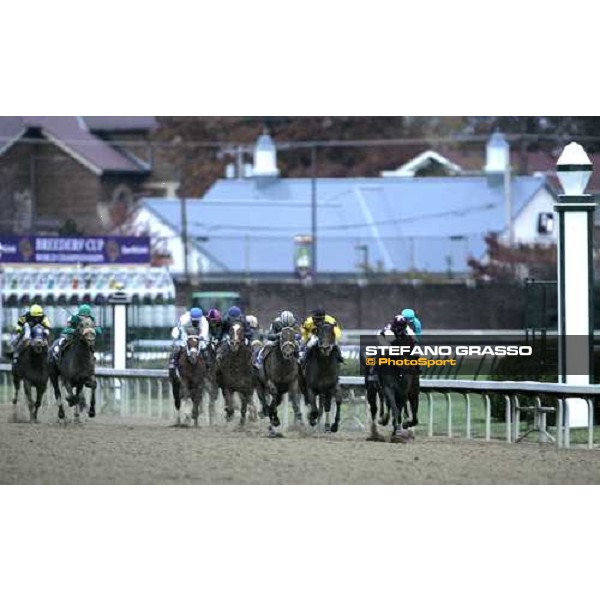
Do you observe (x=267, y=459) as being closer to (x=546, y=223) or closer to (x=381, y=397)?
(x=381, y=397)

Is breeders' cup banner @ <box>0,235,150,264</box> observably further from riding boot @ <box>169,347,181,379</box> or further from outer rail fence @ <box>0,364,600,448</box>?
riding boot @ <box>169,347,181,379</box>

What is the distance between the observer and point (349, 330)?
1501 inches

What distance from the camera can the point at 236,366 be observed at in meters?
20.7

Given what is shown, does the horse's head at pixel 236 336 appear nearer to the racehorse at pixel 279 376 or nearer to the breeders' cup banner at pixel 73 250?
the racehorse at pixel 279 376

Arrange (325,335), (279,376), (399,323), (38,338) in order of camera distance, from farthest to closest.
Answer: (38,338) < (279,376) < (325,335) < (399,323)

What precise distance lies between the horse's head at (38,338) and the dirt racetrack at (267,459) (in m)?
1.33

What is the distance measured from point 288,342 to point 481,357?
1.83 meters

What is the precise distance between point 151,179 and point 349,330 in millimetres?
5644

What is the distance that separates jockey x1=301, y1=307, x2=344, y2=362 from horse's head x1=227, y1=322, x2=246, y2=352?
66 cm

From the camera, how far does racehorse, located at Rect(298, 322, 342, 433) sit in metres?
19.4

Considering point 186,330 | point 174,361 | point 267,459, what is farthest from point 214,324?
point 267,459

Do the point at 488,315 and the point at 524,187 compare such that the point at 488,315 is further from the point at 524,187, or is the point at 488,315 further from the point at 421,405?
Result: the point at 421,405

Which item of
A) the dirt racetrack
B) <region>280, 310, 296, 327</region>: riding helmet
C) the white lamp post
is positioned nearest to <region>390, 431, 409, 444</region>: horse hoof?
the dirt racetrack

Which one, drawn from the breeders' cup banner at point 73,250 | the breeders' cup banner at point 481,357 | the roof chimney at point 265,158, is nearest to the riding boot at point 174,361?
the breeders' cup banner at point 481,357
